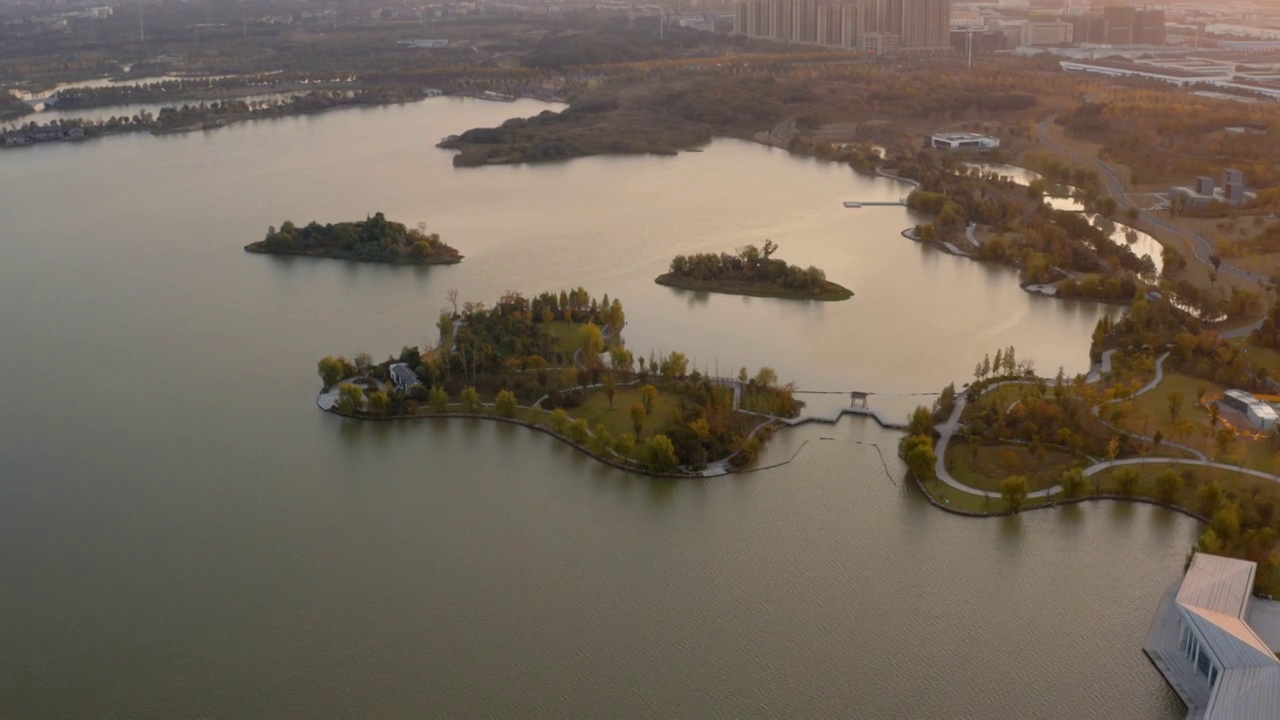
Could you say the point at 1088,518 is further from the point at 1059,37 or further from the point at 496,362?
the point at 1059,37

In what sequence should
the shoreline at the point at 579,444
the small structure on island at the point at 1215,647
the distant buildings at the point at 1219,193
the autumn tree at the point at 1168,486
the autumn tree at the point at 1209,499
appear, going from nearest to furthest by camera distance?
the small structure on island at the point at 1215,647 < the autumn tree at the point at 1209,499 < the autumn tree at the point at 1168,486 < the shoreline at the point at 579,444 < the distant buildings at the point at 1219,193

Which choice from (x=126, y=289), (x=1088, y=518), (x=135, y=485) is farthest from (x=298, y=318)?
(x=1088, y=518)

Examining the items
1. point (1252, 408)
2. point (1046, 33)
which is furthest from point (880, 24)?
point (1252, 408)

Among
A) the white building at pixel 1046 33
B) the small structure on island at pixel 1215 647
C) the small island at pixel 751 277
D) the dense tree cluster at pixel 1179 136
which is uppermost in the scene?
the white building at pixel 1046 33

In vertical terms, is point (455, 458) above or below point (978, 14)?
below

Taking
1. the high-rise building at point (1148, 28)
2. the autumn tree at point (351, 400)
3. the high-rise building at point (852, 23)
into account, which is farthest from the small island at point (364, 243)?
the high-rise building at point (1148, 28)

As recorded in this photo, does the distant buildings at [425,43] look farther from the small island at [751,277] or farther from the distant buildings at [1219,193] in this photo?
the small island at [751,277]
